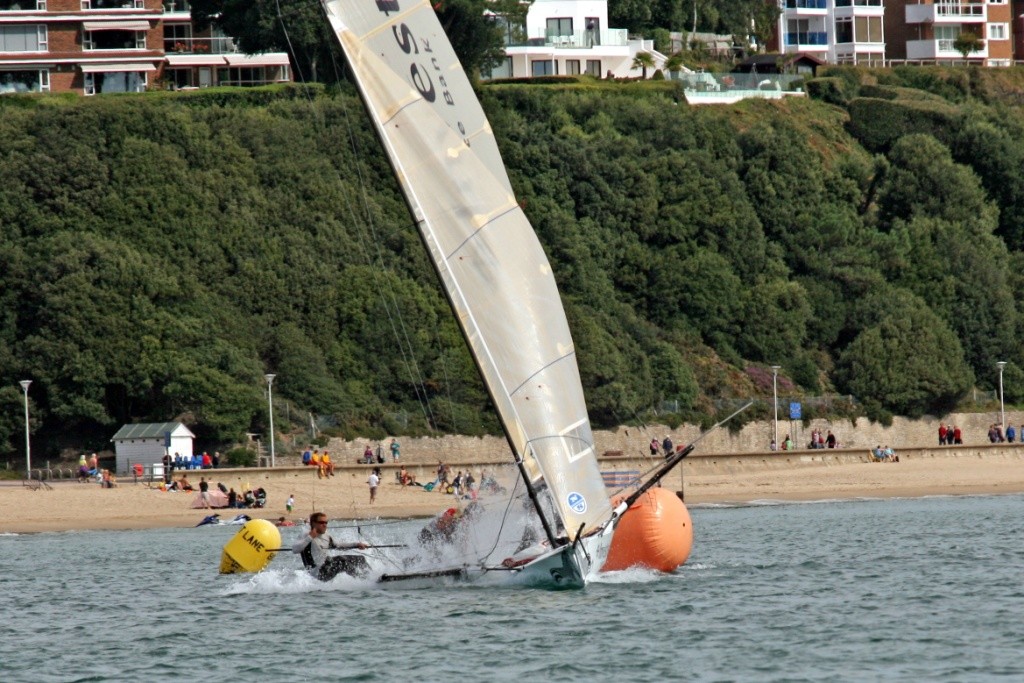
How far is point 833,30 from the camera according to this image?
100 m

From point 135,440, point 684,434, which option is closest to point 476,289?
point 135,440

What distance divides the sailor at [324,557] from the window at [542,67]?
65732 millimetres

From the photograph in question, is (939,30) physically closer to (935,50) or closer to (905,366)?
(935,50)

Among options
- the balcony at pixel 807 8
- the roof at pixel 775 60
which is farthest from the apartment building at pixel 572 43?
the balcony at pixel 807 8

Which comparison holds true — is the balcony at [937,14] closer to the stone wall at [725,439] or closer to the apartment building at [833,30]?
the apartment building at [833,30]

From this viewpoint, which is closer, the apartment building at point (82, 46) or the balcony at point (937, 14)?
the apartment building at point (82, 46)

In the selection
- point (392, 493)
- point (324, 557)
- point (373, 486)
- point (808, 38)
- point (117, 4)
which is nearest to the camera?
point (324, 557)

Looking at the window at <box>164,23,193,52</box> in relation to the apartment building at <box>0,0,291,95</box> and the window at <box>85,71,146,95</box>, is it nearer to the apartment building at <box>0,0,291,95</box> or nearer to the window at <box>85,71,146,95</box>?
the apartment building at <box>0,0,291,95</box>

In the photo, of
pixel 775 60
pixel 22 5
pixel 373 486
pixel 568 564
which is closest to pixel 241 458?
pixel 373 486

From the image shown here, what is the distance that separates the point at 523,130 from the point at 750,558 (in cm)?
4930

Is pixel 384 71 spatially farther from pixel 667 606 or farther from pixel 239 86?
pixel 239 86

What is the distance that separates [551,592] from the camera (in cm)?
2312

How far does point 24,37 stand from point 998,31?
54.1m

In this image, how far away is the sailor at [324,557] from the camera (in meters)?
24.1
